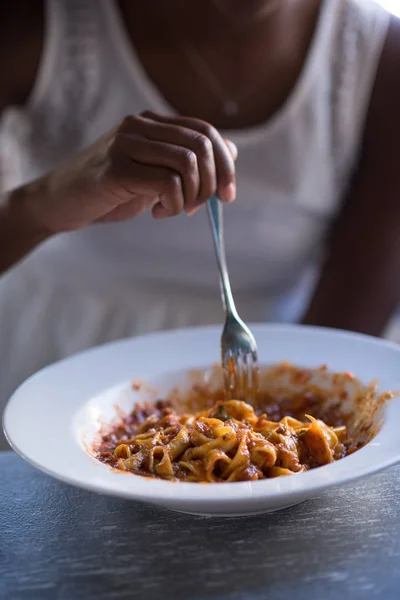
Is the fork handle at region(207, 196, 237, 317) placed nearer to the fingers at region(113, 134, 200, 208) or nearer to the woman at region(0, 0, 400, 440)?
the fingers at region(113, 134, 200, 208)

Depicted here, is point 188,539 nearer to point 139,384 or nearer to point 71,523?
point 71,523

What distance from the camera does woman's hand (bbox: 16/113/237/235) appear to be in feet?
3.82

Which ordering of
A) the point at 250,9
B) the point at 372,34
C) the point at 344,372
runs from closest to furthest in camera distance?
the point at 344,372
the point at 250,9
the point at 372,34

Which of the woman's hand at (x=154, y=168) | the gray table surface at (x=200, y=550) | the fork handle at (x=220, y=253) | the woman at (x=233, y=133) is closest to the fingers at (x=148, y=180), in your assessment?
the woman's hand at (x=154, y=168)

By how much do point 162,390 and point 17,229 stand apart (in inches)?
19.4

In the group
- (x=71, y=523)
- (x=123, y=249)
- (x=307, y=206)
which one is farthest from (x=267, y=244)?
(x=71, y=523)

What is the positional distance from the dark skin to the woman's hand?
0.77m

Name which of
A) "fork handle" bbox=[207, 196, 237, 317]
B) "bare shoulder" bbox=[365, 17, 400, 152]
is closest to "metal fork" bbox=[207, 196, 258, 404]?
"fork handle" bbox=[207, 196, 237, 317]

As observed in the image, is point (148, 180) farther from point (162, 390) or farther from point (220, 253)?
point (162, 390)

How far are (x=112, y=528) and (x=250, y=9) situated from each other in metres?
1.45

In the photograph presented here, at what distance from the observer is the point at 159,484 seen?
34.3 inches

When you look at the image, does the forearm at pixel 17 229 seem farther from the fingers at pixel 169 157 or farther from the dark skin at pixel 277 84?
the dark skin at pixel 277 84

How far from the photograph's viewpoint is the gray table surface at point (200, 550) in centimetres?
82

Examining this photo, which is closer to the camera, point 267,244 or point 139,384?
point 139,384
